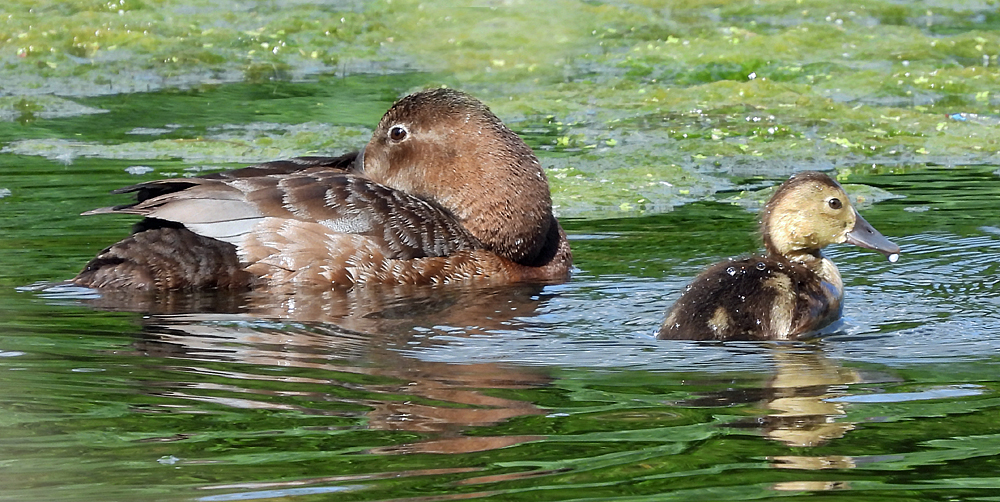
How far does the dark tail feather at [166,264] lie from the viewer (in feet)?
23.8

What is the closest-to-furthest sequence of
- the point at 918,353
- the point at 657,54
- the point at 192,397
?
the point at 192,397
the point at 918,353
the point at 657,54

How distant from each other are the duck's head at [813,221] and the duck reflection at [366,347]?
1232mm

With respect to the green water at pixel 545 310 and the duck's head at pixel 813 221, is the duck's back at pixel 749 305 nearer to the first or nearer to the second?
the green water at pixel 545 310

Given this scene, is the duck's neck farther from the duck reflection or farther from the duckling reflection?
the duck reflection

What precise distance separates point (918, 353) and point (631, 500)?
2.22 metres

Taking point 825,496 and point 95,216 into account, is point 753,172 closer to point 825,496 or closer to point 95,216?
point 95,216

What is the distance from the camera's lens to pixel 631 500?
3787mm

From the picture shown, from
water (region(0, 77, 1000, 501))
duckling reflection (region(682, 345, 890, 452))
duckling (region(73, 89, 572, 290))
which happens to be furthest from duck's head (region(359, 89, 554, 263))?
duckling reflection (region(682, 345, 890, 452))

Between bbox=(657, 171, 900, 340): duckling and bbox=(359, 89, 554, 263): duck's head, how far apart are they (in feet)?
4.75

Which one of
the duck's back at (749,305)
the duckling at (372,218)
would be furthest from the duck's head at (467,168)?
the duck's back at (749,305)

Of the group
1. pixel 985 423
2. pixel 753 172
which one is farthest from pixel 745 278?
pixel 753 172

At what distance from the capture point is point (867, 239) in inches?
274

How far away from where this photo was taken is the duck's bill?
6.91 m

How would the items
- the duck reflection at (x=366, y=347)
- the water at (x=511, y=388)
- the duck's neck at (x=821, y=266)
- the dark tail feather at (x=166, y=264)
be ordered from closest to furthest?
1. the water at (x=511, y=388)
2. the duck reflection at (x=366, y=347)
3. the duck's neck at (x=821, y=266)
4. the dark tail feather at (x=166, y=264)
